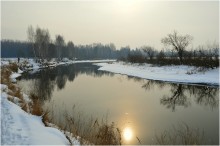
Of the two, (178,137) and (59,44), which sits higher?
(59,44)

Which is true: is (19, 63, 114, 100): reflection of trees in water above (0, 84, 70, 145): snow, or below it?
below

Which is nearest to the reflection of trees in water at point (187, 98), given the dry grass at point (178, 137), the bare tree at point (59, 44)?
the dry grass at point (178, 137)

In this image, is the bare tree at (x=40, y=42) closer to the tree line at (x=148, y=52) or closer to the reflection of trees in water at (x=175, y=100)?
the tree line at (x=148, y=52)

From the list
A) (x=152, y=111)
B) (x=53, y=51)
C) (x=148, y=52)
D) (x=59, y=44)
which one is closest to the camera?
(x=152, y=111)

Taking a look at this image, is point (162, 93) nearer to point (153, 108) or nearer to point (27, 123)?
point (153, 108)

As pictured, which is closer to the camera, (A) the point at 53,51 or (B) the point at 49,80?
(B) the point at 49,80

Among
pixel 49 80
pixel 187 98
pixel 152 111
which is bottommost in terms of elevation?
pixel 152 111

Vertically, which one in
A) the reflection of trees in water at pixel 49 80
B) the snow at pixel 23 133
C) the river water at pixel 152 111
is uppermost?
the snow at pixel 23 133

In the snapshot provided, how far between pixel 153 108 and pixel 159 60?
1096 inches

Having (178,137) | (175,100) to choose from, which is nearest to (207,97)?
(175,100)

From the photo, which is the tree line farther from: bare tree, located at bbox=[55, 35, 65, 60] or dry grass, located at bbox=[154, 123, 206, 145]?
dry grass, located at bbox=[154, 123, 206, 145]

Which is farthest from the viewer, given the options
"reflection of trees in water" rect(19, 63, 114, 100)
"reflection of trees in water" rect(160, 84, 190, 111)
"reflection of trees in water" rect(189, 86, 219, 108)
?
"reflection of trees in water" rect(19, 63, 114, 100)

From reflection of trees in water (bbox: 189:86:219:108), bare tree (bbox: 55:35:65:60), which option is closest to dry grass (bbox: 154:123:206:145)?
reflection of trees in water (bbox: 189:86:219:108)

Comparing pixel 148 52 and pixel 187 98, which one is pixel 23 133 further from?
pixel 148 52
